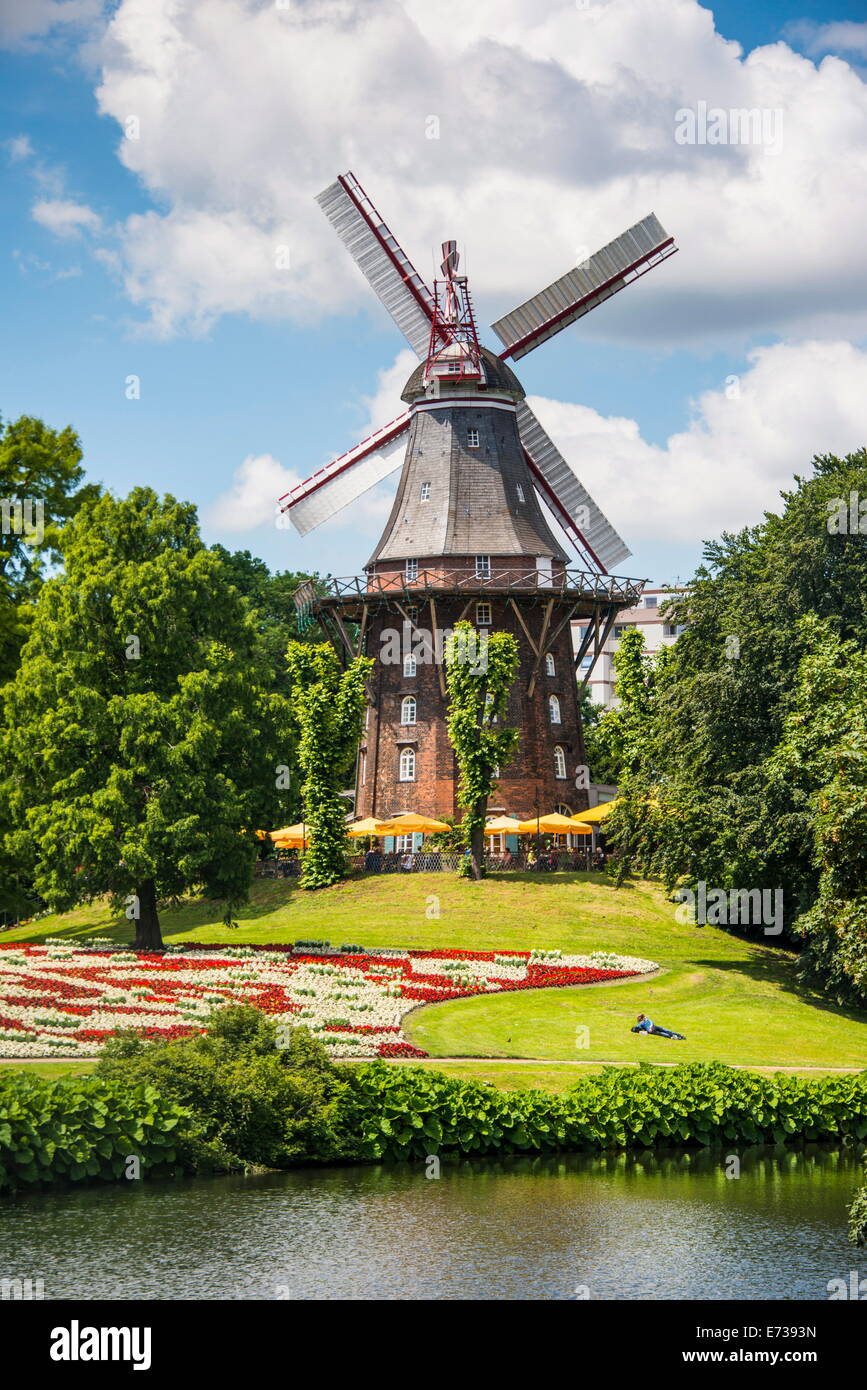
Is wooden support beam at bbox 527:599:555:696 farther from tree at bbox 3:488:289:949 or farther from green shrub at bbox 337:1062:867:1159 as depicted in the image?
green shrub at bbox 337:1062:867:1159

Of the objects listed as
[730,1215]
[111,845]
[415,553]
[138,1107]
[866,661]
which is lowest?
[730,1215]

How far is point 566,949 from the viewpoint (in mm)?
46156

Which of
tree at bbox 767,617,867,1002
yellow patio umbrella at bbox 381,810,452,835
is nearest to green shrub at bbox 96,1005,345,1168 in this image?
tree at bbox 767,617,867,1002

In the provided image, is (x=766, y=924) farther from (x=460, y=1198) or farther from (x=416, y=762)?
(x=460, y=1198)

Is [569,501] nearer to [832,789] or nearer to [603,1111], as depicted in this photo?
[832,789]

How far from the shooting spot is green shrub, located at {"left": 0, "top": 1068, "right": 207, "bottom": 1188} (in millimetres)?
21672

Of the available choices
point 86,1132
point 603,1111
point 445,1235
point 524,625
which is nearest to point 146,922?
point 603,1111

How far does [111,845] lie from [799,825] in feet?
64.1

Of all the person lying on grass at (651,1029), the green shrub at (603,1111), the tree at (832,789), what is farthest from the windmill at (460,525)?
the green shrub at (603,1111)

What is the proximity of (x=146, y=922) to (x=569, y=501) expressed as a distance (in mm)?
35054

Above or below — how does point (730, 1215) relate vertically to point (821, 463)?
below

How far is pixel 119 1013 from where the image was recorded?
3222 cm

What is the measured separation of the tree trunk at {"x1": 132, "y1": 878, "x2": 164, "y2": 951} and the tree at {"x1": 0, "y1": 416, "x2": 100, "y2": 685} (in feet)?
34.8

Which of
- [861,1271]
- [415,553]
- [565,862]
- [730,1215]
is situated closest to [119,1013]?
[730,1215]
